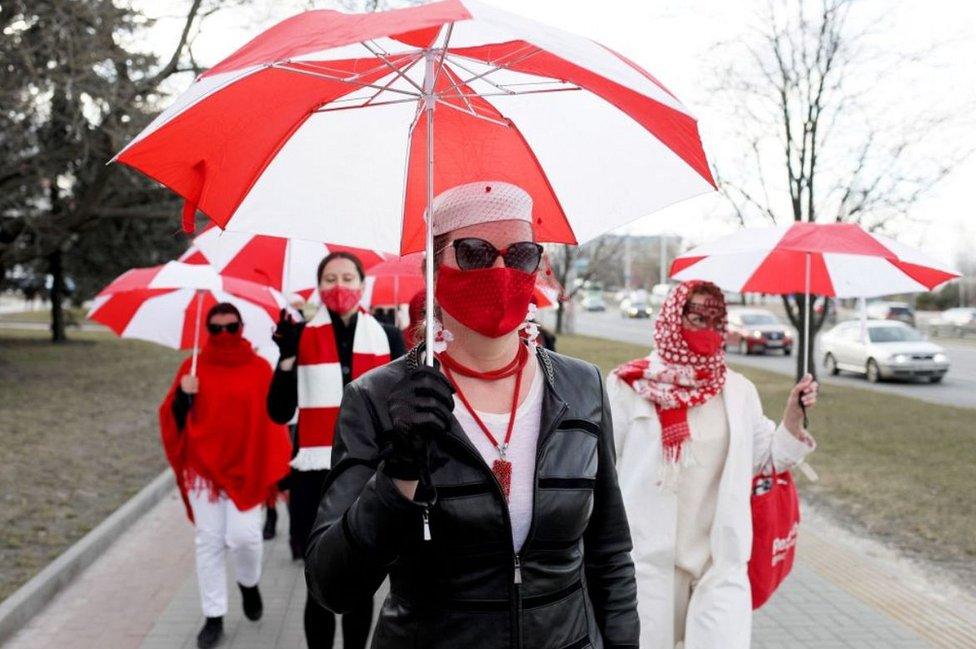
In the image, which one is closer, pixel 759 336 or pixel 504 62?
pixel 504 62

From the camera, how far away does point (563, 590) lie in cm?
203

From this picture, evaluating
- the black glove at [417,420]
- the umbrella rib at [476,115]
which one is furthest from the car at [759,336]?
the black glove at [417,420]

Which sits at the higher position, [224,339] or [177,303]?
[177,303]

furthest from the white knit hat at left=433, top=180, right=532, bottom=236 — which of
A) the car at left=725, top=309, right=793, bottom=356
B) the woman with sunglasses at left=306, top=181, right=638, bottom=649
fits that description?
the car at left=725, top=309, right=793, bottom=356

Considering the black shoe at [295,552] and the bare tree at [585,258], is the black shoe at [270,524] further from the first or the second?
the bare tree at [585,258]

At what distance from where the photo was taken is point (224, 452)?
544 centimetres

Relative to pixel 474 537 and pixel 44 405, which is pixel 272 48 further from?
pixel 44 405

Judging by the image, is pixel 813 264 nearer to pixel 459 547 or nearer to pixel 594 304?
pixel 459 547

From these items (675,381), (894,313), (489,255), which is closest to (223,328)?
(675,381)

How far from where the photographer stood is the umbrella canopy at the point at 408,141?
7.11ft

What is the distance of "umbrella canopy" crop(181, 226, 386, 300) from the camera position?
5324mm

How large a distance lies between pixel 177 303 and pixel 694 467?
160 inches

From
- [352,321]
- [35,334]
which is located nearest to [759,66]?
[352,321]

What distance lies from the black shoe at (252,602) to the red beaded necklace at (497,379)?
12.8ft
